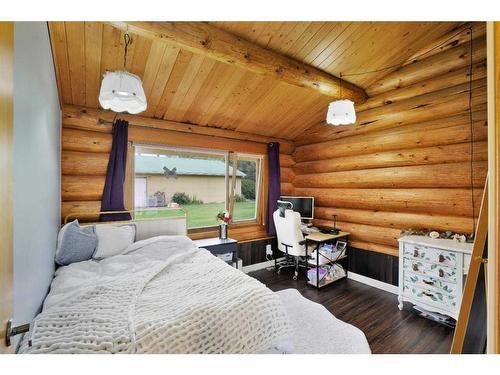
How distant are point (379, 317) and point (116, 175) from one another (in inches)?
136

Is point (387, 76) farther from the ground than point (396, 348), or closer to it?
farther from the ground

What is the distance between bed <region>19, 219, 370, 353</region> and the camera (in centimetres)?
105

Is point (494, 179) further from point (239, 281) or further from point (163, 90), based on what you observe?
point (163, 90)

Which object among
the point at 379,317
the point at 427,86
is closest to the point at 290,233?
the point at 379,317

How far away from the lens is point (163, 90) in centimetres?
275

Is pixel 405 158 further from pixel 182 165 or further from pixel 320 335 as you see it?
pixel 182 165

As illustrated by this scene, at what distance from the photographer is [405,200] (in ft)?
10.1

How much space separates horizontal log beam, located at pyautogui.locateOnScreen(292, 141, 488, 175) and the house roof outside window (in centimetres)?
151

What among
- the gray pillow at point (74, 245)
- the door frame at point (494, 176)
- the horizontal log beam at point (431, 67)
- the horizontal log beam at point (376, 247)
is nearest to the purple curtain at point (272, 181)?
the horizontal log beam at point (376, 247)

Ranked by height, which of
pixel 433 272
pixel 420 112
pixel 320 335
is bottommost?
pixel 320 335

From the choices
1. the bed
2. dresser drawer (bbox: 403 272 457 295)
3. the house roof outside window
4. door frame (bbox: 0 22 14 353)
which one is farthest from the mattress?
the house roof outside window
